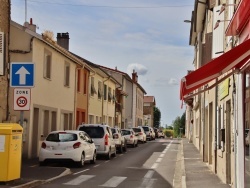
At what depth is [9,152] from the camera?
1189cm

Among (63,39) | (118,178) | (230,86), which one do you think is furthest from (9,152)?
(63,39)

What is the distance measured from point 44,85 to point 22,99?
38.2 ft

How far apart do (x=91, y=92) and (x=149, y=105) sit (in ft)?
244

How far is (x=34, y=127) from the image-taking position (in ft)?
73.6

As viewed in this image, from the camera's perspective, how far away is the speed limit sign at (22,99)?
11508 mm

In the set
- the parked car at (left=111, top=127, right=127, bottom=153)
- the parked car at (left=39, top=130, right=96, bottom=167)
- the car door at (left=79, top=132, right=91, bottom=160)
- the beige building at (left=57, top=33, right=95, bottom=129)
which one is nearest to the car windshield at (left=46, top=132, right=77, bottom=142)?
the parked car at (left=39, top=130, right=96, bottom=167)

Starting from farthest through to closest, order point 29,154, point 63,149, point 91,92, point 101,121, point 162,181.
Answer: point 101,121, point 91,92, point 29,154, point 63,149, point 162,181

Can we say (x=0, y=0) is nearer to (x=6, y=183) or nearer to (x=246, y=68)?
(x=6, y=183)

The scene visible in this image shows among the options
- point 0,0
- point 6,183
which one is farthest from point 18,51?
point 6,183

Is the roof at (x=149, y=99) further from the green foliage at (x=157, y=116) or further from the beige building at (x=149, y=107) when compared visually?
the green foliage at (x=157, y=116)

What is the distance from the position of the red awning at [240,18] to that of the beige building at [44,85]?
40.6 feet

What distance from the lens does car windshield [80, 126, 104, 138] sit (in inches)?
925

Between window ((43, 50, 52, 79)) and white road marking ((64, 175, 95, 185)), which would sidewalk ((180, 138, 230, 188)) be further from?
window ((43, 50, 52, 79))

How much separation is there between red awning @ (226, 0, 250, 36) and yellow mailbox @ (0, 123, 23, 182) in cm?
596
